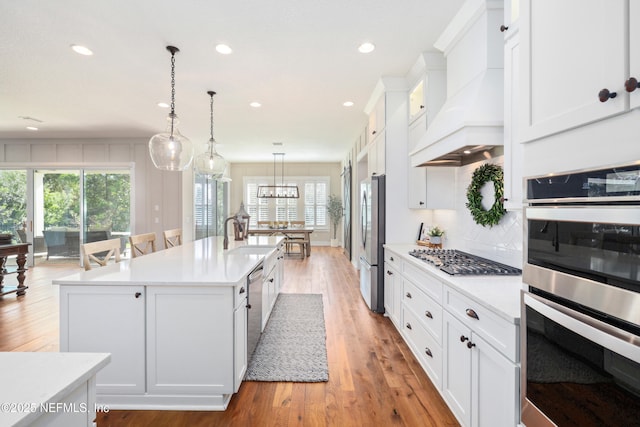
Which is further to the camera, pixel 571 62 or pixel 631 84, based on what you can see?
pixel 571 62

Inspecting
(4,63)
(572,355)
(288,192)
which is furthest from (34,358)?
(288,192)

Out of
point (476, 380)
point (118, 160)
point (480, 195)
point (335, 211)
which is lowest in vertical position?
point (476, 380)

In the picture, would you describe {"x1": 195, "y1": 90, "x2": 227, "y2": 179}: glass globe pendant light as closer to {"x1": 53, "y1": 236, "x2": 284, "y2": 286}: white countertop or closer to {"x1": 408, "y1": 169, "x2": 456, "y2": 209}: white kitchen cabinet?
{"x1": 53, "y1": 236, "x2": 284, "y2": 286}: white countertop

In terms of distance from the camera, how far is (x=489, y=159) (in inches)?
95.8

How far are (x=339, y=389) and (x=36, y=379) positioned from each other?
1887mm

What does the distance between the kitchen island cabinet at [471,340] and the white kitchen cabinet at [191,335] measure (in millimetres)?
1347

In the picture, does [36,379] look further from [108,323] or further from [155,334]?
[108,323]

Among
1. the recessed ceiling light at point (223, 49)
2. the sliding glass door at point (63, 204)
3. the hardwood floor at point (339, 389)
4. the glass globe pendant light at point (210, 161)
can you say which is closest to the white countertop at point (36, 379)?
the hardwood floor at point (339, 389)

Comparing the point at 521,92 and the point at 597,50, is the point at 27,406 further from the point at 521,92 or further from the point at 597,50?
the point at 521,92

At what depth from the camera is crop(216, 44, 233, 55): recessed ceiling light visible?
2.73 m

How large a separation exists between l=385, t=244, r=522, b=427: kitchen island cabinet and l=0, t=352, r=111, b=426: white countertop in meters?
1.44

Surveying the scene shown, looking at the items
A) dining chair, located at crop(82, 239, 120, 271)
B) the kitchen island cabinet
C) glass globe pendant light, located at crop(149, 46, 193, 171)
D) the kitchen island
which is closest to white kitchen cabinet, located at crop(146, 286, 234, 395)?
the kitchen island

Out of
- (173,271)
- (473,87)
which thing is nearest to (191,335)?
(173,271)

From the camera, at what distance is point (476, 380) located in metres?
1.49
